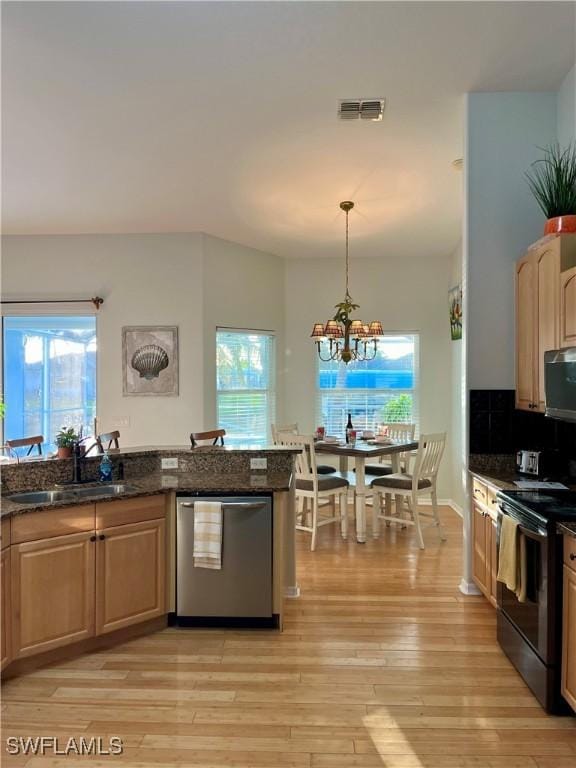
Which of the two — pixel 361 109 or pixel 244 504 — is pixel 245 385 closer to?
pixel 244 504

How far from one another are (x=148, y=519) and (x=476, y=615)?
2.17 m

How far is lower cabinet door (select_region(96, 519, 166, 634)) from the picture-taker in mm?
2947

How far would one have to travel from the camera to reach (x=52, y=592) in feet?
9.13

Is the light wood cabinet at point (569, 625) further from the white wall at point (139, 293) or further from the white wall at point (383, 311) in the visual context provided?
the white wall at point (383, 311)

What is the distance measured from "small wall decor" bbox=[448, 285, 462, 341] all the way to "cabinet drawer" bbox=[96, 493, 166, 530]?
426 centimetres

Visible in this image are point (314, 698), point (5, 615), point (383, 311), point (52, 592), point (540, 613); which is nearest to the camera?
point (540, 613)

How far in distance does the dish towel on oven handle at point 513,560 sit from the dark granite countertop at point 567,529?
0.26 metres

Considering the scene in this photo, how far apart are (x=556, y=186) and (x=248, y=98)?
1970 mm

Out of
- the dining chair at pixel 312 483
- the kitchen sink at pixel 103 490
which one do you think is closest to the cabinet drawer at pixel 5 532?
the kitchen sink at pixel 103 490

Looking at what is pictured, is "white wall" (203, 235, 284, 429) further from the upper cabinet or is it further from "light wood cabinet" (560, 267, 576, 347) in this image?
"light wood cabinet" (560, 267, 576, 347)

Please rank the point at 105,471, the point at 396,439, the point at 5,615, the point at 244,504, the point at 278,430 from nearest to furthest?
the point at 5,615 < the point at 244,504 < the point at 105,471 < the point at 278,430 < the point at 396,439

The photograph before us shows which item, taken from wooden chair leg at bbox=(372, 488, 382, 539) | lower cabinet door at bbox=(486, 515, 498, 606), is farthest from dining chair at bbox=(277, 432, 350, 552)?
lower cabinet door at bbox=(486, 515, 498, 606)

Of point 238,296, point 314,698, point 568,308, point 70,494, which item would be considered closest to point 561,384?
→ point 568,308

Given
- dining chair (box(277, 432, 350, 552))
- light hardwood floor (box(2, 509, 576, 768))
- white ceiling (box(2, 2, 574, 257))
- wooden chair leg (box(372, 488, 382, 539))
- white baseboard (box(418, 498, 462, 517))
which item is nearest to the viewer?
light hardwood floor (box(2, 509, 576, 768))
